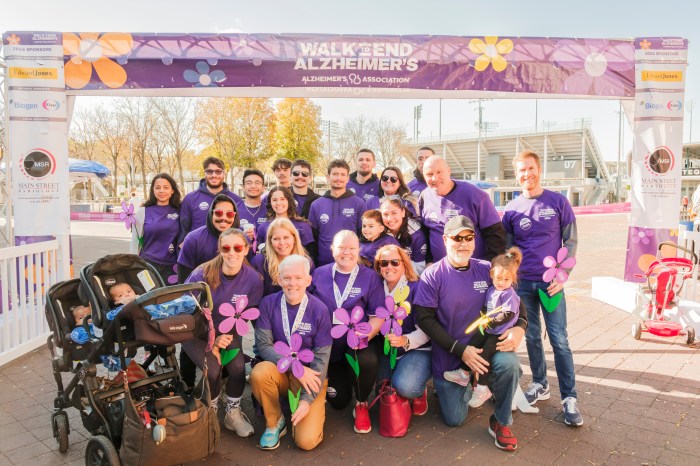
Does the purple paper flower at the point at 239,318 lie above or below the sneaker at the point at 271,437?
above

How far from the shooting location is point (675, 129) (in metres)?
6.14

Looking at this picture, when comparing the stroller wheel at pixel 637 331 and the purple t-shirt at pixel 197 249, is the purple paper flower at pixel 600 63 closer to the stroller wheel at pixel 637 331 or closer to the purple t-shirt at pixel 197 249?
the stroller wheel at pixel 637 331

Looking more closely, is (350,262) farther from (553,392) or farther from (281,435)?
(553,392)

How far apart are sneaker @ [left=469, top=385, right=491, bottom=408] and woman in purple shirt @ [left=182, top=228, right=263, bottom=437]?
1765 mm

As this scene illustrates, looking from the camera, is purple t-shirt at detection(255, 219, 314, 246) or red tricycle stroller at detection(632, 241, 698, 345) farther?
red tricycle stroller at detection(632, 241, 698, 345)

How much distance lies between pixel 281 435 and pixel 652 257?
17.7 ft

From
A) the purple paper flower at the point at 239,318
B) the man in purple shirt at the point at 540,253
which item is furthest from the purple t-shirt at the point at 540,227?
the purple paper flower at the point at 239,318

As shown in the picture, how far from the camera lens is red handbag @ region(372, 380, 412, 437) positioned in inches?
138

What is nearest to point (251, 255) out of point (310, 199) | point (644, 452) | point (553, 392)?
point (310, 199)

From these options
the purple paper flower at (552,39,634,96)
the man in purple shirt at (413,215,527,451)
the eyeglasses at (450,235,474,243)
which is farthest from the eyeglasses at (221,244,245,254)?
the purple paper flower at (552,39,634,96)

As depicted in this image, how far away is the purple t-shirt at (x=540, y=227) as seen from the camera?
385cm

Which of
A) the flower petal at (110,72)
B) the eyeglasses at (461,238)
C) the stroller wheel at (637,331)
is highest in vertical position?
the flower petal at (110,72)

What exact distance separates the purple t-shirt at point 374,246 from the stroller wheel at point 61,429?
250cm

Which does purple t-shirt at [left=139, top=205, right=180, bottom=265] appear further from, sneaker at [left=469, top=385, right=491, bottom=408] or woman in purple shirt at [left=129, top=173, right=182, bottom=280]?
sneaker at [left=469, top=385, right=491, bottom=408]
